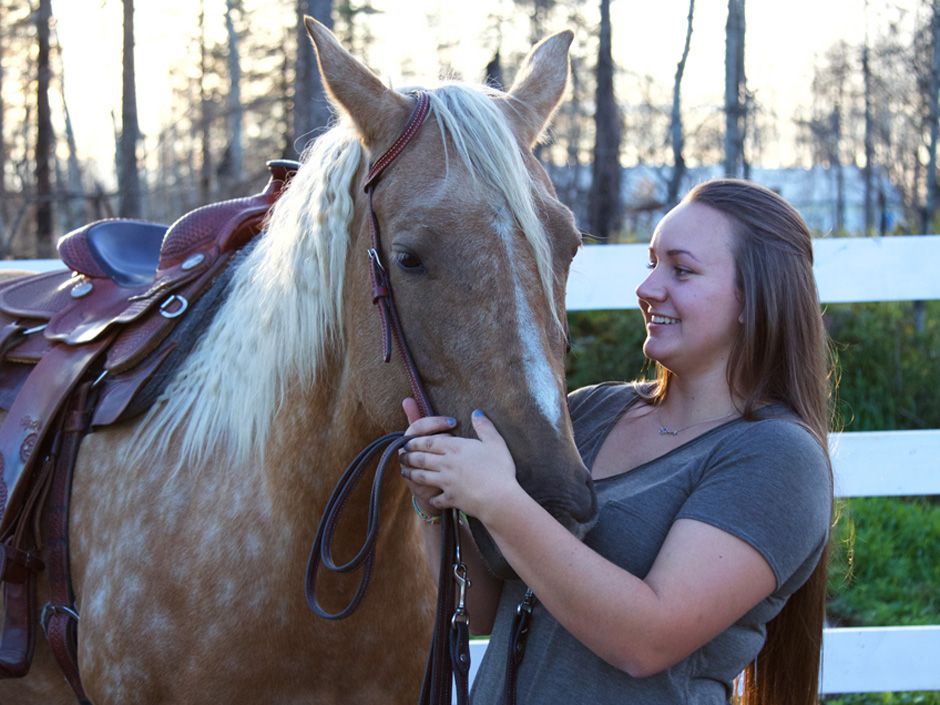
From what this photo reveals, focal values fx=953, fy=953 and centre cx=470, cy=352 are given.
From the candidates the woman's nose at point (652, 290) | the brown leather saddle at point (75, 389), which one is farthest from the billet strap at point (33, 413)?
the woman's nose at point (652, 290)

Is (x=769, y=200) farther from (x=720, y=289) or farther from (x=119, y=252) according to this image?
(x=119, y=252)

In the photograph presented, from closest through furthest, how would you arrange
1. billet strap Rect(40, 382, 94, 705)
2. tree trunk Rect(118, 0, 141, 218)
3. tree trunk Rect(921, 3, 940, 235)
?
billet strap Rect(40, 382, 94, 705) < tree trunk Rect(921, 3, 940, 235) < tree trunk Rect(118, 0, 141, 218)

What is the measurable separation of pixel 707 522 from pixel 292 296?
0.88 metres

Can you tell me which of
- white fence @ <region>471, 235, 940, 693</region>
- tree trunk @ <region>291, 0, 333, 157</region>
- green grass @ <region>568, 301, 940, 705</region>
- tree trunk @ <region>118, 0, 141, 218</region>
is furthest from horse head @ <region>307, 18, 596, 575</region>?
tree trunk @ <region>118, 0, 141, 218</region>

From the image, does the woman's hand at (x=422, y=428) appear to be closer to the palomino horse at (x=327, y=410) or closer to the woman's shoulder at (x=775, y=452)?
the palomino horse at (x=327, y=410)

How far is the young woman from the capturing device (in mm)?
1438

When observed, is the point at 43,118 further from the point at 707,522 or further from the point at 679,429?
the point at 707,522

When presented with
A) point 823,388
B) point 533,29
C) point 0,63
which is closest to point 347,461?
point 823,388

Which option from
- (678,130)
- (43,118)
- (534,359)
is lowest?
(534,359)

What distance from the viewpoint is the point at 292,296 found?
1.84 meters

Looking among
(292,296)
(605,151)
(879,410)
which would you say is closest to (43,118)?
(605,151)

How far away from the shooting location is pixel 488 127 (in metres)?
1.66

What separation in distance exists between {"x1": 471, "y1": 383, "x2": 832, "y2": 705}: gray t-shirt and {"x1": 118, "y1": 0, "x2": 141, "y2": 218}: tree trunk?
33.0 feet

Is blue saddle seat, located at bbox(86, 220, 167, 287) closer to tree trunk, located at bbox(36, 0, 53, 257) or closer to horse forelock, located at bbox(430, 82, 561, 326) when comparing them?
horse forelock, located at bbox(430, 82, 561, 326)
